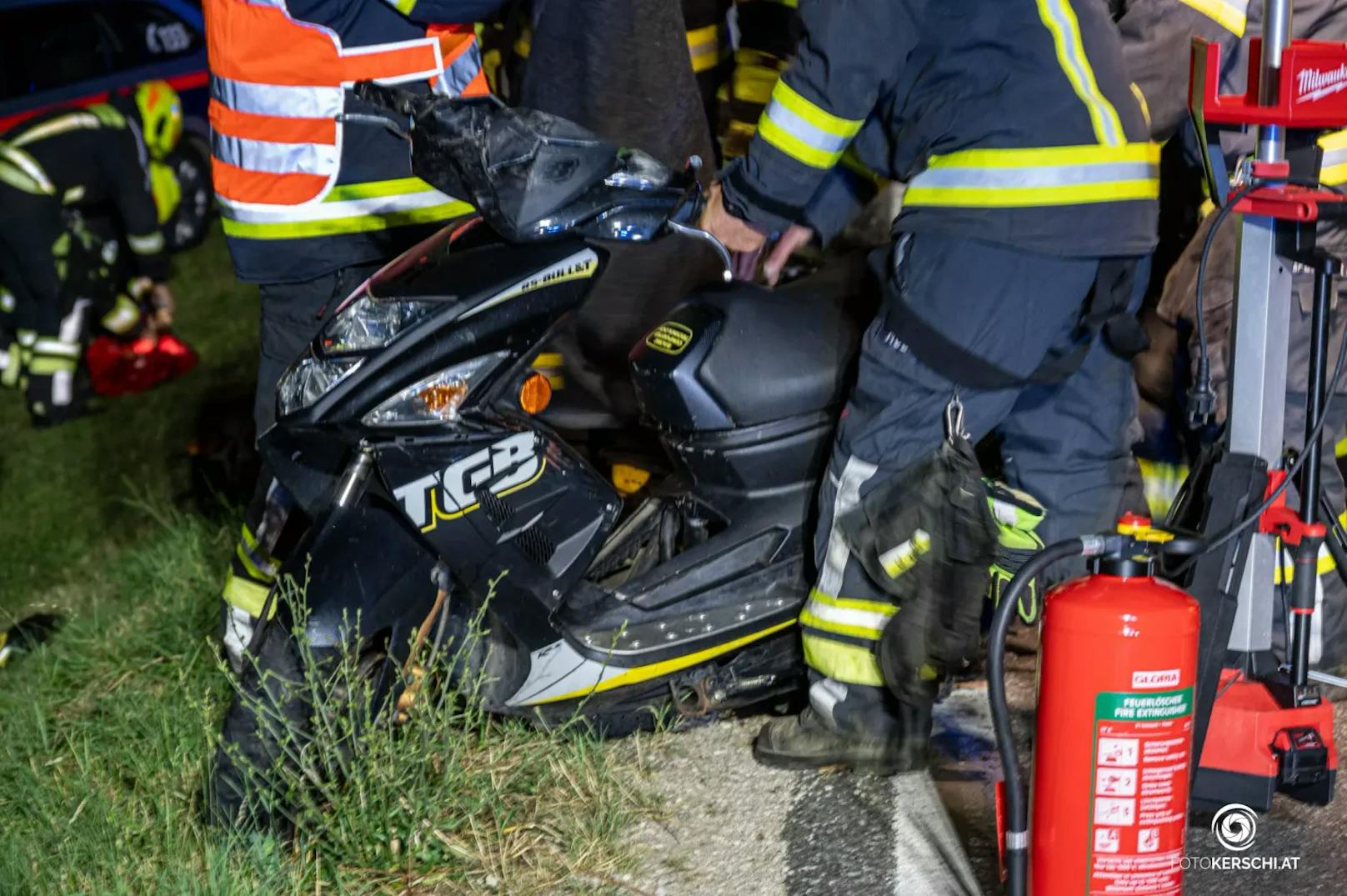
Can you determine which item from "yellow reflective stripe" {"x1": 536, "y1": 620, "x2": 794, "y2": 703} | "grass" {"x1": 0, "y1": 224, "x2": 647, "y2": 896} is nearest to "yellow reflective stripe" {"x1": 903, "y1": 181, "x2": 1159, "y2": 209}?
"yellow reflective stripe" {"x1": 536, "y1": 620, "x2": 794, "y2": 703}

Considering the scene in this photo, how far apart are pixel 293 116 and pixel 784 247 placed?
3.49 ft

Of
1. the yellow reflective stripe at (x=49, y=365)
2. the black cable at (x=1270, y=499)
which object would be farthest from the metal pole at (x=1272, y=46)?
the yellow reflective stripe at (x=49, y=365)

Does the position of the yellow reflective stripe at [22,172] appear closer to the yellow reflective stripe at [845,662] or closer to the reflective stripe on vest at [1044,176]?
the yellow reflective stripe at [845,662]

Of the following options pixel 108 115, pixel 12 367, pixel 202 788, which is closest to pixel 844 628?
pixel 202 788

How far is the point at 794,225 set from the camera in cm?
324

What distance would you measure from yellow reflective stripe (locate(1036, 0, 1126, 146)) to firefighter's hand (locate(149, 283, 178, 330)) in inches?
220

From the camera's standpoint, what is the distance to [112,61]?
312 inches

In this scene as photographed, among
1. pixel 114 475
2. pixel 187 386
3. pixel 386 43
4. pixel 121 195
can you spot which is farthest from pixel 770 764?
pixel 121 195

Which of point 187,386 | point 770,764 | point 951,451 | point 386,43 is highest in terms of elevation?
point 386,43

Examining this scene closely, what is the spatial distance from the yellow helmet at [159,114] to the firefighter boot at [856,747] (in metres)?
5.83

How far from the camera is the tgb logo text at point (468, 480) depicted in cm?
286

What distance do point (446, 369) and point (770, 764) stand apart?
3.33ft

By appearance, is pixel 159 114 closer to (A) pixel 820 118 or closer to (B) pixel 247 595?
(B) pixel 247 595

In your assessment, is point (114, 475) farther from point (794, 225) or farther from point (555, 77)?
point (794, 225)
